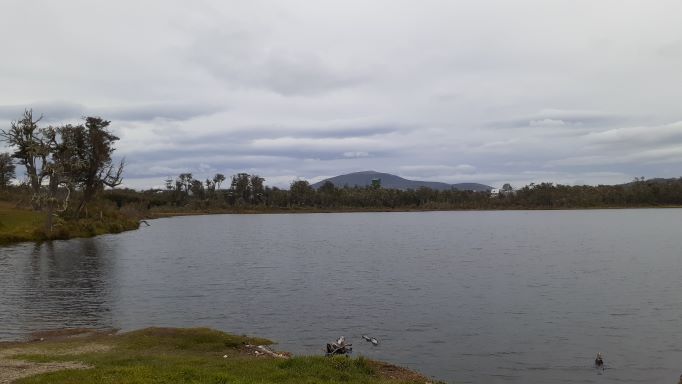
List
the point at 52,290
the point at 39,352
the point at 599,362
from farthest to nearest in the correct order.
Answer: the point at 52,290
the point at 599,362
the point at 39,352

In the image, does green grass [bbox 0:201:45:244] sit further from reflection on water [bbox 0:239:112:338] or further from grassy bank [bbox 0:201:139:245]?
reflection on water [bbox 0:239:112:338]

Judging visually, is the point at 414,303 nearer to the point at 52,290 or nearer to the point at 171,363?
the point at 171,363

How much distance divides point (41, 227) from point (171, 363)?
74969 mm

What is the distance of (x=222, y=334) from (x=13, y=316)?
1413 cm

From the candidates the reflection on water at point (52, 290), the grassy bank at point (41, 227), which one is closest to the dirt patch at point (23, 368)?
the reflection on water at point (52, 290)

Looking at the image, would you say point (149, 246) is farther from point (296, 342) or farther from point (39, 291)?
point (296, 342)

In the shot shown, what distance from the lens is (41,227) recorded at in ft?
264

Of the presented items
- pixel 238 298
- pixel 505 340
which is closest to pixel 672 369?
pixel 505 340

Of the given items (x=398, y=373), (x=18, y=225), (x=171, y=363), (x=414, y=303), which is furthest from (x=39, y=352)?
(x=18, y=225)

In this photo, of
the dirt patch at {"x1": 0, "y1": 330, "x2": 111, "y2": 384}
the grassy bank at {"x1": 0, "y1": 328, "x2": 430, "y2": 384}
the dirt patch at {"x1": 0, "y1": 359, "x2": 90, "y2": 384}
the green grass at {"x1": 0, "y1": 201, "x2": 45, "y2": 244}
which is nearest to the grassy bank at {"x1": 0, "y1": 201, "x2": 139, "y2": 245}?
the green grass at {"x1": 0, "y1": 201, "x2": 45, "y2": 244}

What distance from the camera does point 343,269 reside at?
167ft

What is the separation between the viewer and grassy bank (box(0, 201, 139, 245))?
250 ft

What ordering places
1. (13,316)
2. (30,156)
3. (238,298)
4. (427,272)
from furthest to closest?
1. (30,156)
2. (427,272)
3. (238,298)
4. (13,316)

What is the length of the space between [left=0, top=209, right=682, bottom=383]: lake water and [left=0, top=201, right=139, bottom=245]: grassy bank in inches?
555
